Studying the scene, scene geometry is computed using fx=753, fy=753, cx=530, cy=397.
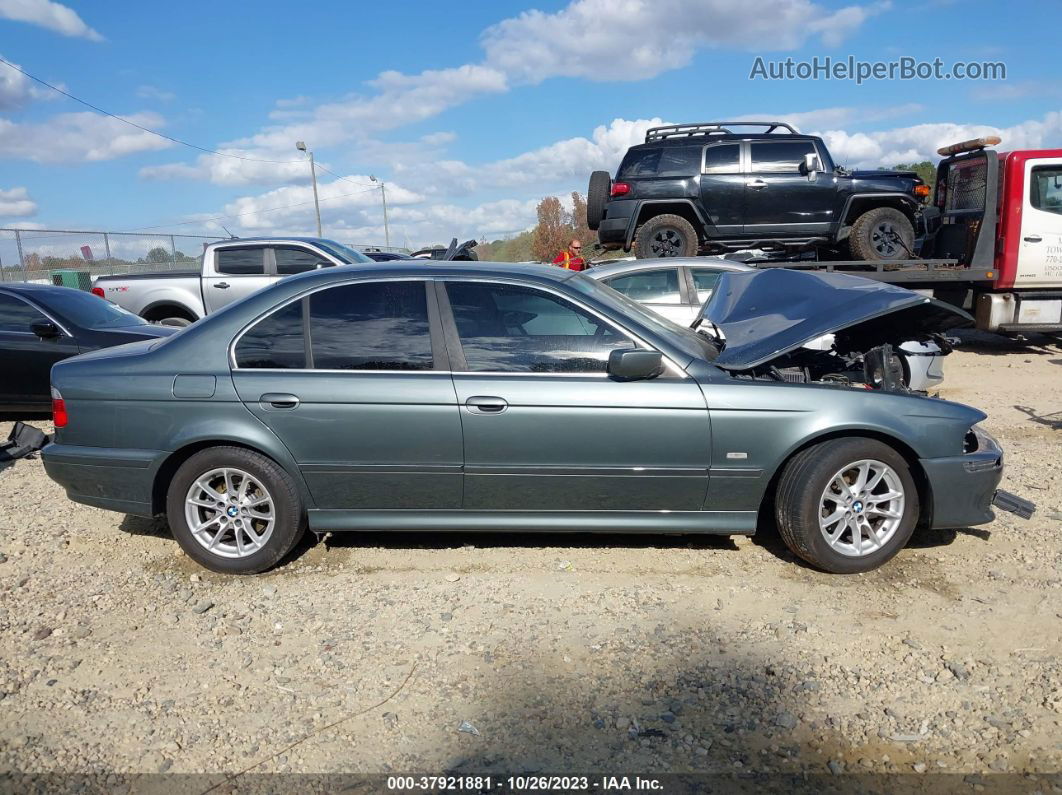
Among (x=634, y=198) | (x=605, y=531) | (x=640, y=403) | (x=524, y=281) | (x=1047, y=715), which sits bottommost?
(x=1047, y=715)

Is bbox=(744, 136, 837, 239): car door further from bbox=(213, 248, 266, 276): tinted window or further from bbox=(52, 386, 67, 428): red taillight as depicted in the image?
bbox=(52, 386, 67, 428): red taillight

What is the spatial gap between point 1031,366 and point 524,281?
8597mm

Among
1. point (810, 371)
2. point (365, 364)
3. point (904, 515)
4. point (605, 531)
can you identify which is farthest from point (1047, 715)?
point (365, 364)

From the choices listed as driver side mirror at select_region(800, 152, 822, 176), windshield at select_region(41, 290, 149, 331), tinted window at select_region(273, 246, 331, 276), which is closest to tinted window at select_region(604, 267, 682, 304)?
driver side mirror at select_region(800, 152, 822, 176)

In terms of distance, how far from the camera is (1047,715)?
8.79ft

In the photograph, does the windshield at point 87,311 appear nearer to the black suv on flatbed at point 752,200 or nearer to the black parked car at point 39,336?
the black parked car at point 39,336

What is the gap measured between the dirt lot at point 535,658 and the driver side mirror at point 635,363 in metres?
1.04

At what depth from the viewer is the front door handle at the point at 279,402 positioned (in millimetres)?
3744

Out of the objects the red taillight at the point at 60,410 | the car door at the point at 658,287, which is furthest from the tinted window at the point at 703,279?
the red taillight at the point at 60,410

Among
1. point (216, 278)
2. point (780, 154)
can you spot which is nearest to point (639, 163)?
point (780, 154)

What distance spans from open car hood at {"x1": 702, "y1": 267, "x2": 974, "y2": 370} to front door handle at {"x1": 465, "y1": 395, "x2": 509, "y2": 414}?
1.13m

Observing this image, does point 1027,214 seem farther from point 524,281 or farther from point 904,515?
point 524,281

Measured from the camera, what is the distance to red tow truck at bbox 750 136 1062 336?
949 centimetres

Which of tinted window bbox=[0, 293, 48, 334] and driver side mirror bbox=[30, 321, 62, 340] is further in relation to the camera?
tinted window bbox=[0, 293, 48, 334]
